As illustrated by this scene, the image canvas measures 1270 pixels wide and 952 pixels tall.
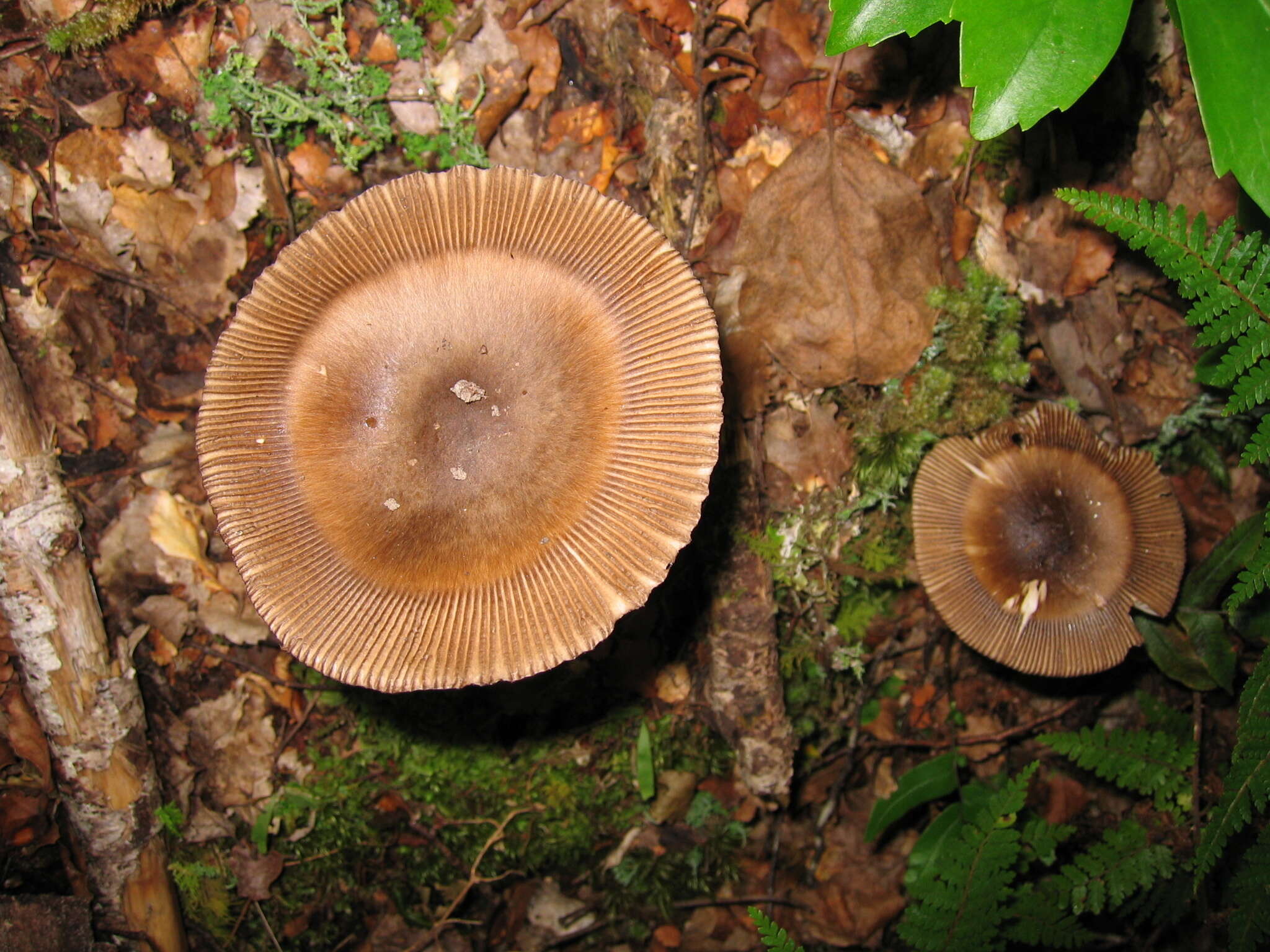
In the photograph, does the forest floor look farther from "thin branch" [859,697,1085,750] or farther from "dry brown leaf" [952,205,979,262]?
"thin branch" [859,697,1085,750]

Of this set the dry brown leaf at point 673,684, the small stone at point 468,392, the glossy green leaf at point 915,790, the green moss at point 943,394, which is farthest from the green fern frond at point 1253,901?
the small stone at point 468,392

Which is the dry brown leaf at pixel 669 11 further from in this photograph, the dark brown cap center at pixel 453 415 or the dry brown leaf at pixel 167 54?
the dry brown leaf at pixel 167 54

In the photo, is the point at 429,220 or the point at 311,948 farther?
the point at 311,948

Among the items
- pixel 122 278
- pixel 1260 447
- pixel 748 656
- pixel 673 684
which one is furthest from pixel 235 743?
pixel 1260 447

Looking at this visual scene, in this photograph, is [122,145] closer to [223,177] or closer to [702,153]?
[223,177]

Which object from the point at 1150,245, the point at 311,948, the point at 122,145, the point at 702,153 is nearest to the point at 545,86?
the point at 702,153

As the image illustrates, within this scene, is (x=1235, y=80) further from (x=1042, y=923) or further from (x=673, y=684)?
(x=1042, y=923)
